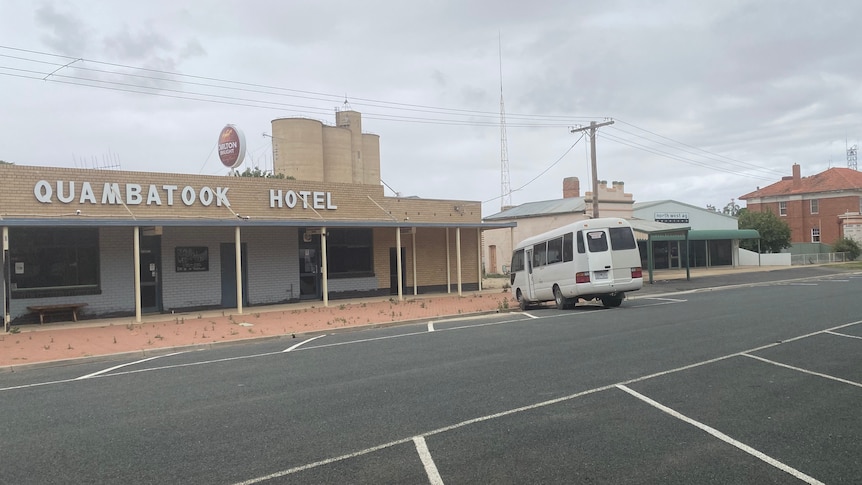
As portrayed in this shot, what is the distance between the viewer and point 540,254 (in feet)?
63.0

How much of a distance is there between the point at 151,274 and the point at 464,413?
15.7 meters

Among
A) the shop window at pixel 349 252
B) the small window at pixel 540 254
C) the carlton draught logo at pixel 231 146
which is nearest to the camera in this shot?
the small window at pixel 540 254

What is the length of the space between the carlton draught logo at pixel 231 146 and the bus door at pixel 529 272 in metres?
12.6

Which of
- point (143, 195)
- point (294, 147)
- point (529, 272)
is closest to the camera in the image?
point (143, 195)

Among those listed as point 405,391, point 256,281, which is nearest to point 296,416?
point 405,391

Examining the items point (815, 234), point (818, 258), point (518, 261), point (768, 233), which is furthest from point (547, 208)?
point (815, 234)

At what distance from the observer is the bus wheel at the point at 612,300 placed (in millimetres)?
18344

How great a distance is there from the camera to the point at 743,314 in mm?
14711

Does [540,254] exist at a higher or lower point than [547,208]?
lower

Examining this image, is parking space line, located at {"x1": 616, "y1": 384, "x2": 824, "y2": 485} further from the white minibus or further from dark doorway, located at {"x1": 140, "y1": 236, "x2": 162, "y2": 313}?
dark doorway, located at {"x1": 140, "y1": 236, "x2": 162, "y2": 313}

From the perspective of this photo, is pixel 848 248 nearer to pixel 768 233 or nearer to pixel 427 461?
pixel 768 233

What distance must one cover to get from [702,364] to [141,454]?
7.20 metres

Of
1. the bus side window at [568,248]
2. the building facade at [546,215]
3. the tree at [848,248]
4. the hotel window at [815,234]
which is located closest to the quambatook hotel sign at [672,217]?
the building facade at [546,215]

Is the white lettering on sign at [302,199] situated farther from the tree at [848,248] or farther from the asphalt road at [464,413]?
the tree at [848,248]
